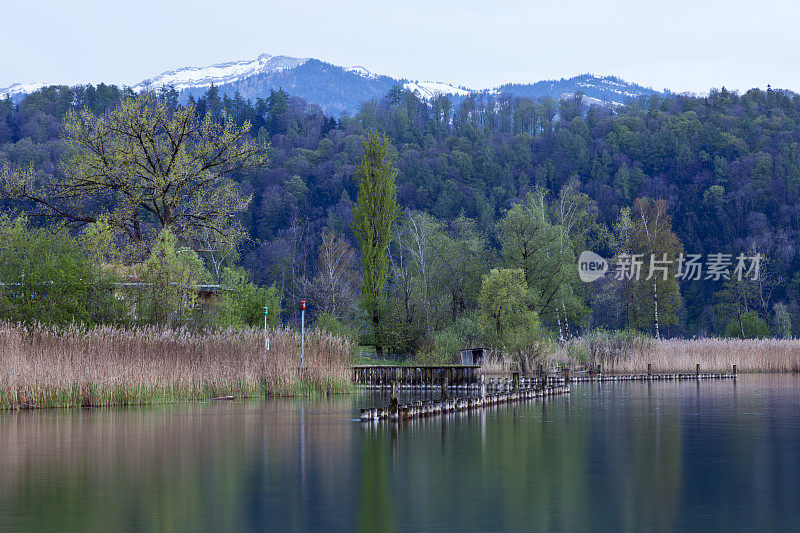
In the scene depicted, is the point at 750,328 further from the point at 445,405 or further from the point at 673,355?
the point at 445,405

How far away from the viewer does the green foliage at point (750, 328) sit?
7888 cm

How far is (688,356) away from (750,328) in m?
30.3

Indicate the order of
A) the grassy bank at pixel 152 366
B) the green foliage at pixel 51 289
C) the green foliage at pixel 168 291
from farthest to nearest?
the green foliage at pixel 168 291 < the green foliage at pixel 51 289 < the grassy bank at pixel 152 366

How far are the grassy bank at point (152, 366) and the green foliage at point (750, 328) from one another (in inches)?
2063

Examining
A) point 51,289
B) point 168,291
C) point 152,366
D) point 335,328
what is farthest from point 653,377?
point 51,289

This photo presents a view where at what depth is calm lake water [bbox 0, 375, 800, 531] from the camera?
1129cm

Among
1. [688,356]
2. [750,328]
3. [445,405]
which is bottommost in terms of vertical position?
[750,328]

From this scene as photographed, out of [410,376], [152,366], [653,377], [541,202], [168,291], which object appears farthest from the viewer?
[541,202]

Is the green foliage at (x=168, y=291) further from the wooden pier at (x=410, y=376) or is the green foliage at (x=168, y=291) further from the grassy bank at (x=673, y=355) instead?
the grassy bank at (x=673, y=355)

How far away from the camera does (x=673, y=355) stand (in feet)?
173

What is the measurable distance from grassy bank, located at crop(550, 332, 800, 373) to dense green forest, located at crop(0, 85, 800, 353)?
31.9 feet

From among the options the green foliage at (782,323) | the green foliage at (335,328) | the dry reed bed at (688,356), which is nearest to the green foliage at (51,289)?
the green foliage at (335,328)

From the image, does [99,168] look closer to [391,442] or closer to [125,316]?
[125,316]

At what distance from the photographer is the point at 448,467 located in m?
15.6
